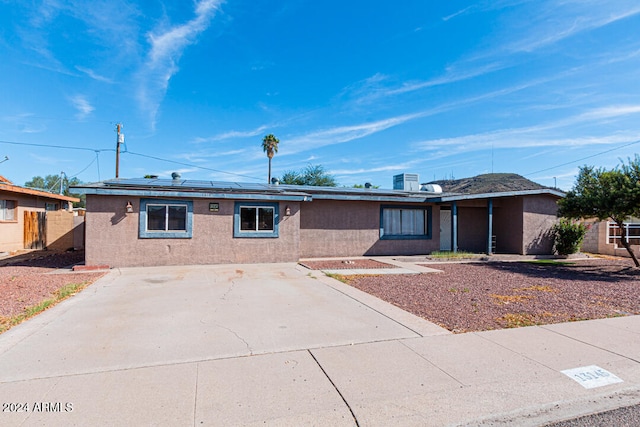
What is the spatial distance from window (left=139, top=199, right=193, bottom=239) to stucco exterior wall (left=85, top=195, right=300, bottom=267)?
0.16 m

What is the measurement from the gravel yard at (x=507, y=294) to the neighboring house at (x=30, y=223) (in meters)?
14.1

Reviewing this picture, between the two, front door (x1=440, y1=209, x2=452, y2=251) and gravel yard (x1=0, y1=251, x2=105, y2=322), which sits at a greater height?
front door (x1=440, y1=209, x2=452, y2=251)

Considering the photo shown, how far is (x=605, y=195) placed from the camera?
12.1 m

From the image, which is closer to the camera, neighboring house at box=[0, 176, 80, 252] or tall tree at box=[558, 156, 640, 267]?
tall tree at box=[558, 156, 640, 267]

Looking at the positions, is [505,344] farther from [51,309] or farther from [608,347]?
[51,309]

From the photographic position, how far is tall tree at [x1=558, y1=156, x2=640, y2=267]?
11555mm

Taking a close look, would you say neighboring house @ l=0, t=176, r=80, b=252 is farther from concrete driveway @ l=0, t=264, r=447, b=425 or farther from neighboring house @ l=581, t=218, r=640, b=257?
neighboring house @ l=581, t=218, r=640, b=257

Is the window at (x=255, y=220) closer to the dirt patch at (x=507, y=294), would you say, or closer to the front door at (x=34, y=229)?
the dirt patch at (x=507, y=294)

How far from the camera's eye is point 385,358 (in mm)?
4297

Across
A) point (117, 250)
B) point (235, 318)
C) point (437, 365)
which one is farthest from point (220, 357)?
point (117, 250)

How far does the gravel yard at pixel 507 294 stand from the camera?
6.23 metres

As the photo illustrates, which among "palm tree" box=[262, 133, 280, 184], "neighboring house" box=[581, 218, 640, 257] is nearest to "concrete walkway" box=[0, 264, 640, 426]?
"neighboring house" box=[581, 218, 640, 257]

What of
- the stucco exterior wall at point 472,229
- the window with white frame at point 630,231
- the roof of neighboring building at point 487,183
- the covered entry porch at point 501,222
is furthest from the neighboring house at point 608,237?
the roof of neighboring building at point 487,183

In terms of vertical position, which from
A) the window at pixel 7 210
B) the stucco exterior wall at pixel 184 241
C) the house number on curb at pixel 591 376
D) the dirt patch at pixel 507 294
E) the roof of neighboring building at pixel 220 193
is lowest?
the house number on curb at pixel 591 376
